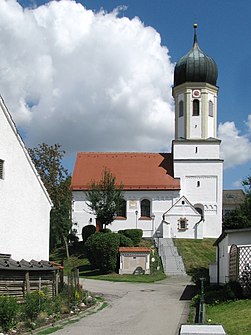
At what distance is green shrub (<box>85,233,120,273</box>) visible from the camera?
41094 mm

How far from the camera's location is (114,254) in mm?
41438

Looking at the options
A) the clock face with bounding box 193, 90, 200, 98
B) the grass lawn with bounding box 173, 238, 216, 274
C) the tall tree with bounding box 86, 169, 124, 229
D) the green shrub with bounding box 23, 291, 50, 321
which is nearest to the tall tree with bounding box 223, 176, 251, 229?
the grass lawn with bounding box 173, 238, 216, 274

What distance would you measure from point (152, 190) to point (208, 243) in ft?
32.9

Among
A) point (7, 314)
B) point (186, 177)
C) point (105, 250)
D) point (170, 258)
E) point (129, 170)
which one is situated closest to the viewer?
point (7, 314)

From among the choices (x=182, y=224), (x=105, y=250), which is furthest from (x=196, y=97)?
(x=105, y=250)

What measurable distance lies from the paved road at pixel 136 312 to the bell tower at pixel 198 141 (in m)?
30.4

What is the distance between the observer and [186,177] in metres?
63.0

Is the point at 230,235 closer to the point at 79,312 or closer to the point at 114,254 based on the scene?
the point at 79,312

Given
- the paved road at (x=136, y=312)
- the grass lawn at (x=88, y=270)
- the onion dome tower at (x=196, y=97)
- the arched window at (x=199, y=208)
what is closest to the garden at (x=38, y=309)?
the paved road at (x=136, y=312)

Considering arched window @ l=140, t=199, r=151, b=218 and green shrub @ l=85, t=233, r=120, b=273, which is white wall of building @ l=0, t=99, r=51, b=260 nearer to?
green shrub @ l=85, t=233, r=120, b=273

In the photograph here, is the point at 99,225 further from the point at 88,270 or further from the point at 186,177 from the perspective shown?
the point at 186,177

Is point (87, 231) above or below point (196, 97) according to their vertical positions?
below

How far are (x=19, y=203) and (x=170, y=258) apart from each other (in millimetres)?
25314

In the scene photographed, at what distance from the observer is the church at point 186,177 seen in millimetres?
62094
